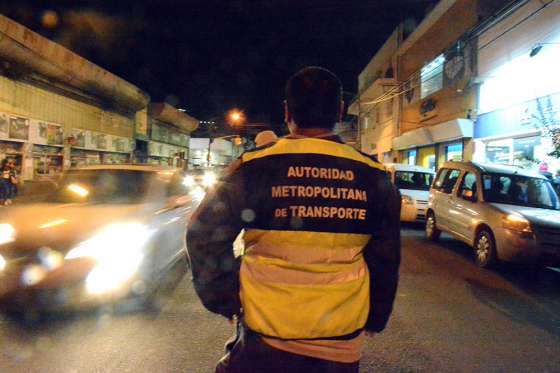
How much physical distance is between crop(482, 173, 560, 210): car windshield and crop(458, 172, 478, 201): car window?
20 cm

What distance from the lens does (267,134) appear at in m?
4.42

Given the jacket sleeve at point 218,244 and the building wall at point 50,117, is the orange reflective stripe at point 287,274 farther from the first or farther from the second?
the building wall at point 50,117

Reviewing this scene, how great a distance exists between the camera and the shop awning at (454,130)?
17391 mm

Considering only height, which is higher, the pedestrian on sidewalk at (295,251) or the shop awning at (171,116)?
the shop awning at (171,116)

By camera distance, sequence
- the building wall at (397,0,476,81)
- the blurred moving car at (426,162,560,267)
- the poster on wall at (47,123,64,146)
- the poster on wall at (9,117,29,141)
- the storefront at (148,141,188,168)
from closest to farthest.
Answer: the blurred moving car at (426,162,560,267) < the poster on wall at (9,117,29,141) < the poster on wall at (47,123,64,146) < the building wall at (397,0,476,81) < the storefront at (148,141,188,168)

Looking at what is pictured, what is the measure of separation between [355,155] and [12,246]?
3.94 metres

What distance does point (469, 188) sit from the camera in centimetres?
855

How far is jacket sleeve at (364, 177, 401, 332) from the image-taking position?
1.61 meters

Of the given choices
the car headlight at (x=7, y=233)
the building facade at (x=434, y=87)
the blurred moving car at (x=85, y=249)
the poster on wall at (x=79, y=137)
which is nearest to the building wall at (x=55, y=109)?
the poster on wall at (x=79, y=137)

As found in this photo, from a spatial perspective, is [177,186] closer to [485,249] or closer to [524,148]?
[485,249]

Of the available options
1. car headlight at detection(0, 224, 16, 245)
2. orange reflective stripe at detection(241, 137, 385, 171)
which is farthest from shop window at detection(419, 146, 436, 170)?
orange reflective stripe at detection(241, 137, 385, 171)

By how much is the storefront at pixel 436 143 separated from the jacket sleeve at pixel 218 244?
1768cm

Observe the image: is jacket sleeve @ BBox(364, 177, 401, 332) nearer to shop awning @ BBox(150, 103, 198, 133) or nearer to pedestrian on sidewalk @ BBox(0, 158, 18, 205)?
pedestrian on sidewalk @ BBox(0, 158, 18, 205)

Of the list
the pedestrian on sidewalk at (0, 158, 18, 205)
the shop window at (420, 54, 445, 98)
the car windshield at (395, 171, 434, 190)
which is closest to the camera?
the car windshield at (395, 171, 434, 190)
